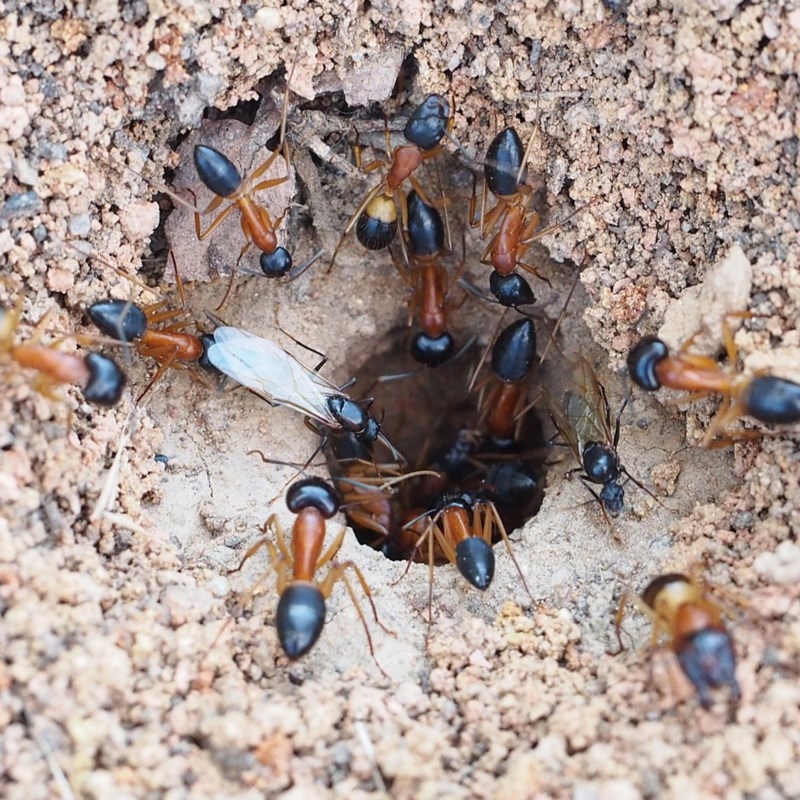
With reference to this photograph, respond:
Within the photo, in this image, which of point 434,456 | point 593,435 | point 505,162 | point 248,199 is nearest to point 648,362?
point 593,435

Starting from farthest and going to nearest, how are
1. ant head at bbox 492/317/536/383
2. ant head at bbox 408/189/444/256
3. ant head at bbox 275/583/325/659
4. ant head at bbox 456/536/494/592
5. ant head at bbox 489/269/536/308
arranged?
ant head at bbox 492/317/536/383, ant head at bbox 408/189/444/256, ant head at bbox 489/269/536/308, ant head at bbox 456/536/494/592, ant head at bbox 275/583/325/659

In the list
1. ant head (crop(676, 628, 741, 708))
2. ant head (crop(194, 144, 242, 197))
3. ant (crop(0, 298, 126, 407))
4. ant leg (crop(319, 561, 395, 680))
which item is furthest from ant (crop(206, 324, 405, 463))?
ant head (crop(676, 628, 741, 708))

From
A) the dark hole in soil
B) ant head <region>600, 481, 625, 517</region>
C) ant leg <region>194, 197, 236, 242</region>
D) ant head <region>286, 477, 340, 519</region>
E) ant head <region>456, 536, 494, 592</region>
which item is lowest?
the dark hole in soil

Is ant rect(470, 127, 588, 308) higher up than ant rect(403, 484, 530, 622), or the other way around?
ant rect(470, 127, 588, 308)

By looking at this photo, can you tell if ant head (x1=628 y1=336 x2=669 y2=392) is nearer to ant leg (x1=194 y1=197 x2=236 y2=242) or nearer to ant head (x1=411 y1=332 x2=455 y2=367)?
ant head (x1=411 y1=332 x2=455 y2=367)

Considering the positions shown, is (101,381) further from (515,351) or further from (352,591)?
(515,351)

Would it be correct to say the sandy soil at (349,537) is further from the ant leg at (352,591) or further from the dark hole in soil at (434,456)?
the dark hole in soil at (434,456)
